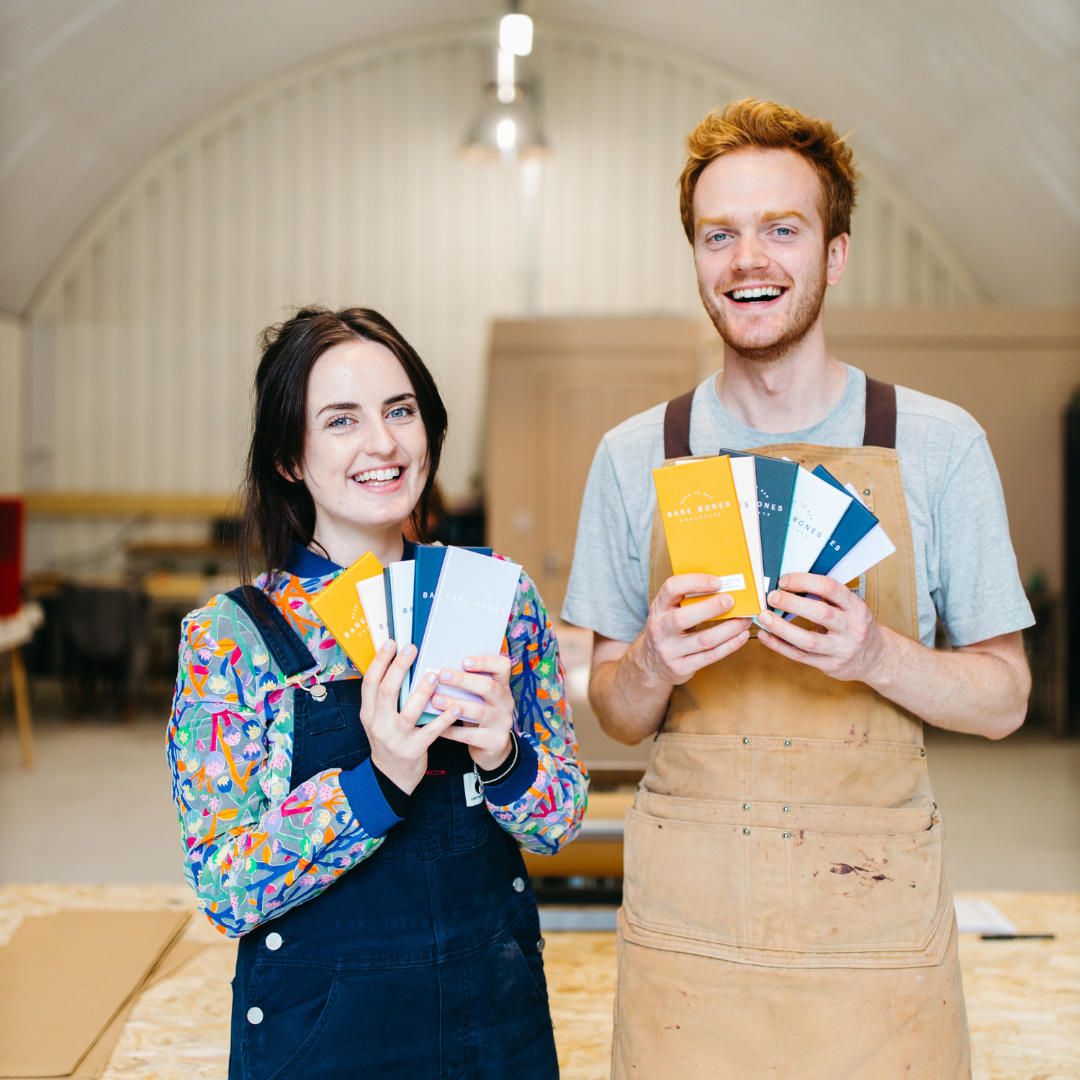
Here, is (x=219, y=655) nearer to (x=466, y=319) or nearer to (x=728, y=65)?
(x=466, y=319)

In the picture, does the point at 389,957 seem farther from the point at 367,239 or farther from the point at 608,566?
the point at 367,239

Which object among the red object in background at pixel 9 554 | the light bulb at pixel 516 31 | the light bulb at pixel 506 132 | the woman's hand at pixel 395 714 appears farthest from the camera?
the light bulb at pixel 506 132

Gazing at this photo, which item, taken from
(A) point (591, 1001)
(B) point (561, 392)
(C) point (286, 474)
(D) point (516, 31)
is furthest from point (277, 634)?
(B) point (561, 392)

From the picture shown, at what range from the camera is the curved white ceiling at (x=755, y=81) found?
704 cm

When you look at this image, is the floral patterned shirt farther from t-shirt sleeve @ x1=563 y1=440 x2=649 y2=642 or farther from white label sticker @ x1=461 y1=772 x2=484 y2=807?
t-shirt sleeve @ x1=563 y1=440 x2=649 y2=642

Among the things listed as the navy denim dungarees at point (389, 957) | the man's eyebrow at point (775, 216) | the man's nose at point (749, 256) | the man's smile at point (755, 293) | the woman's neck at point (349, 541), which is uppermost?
the man's eyebrow at point (775, 216)

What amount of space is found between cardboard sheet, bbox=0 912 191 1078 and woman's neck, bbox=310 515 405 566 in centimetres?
130

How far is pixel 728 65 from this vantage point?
31.9ft

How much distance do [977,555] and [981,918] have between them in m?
1.72

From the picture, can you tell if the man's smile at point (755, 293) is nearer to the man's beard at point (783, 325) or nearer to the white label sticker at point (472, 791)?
the man's beard at point (783, 325)

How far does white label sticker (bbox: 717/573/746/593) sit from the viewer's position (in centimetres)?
138

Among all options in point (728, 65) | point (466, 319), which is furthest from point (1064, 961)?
point (728, 65)

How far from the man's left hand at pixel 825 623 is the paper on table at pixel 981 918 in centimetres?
169

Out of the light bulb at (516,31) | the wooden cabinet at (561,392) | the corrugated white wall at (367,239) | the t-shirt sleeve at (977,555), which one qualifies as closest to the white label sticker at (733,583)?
the t-shirt sleeve at (977,555)
